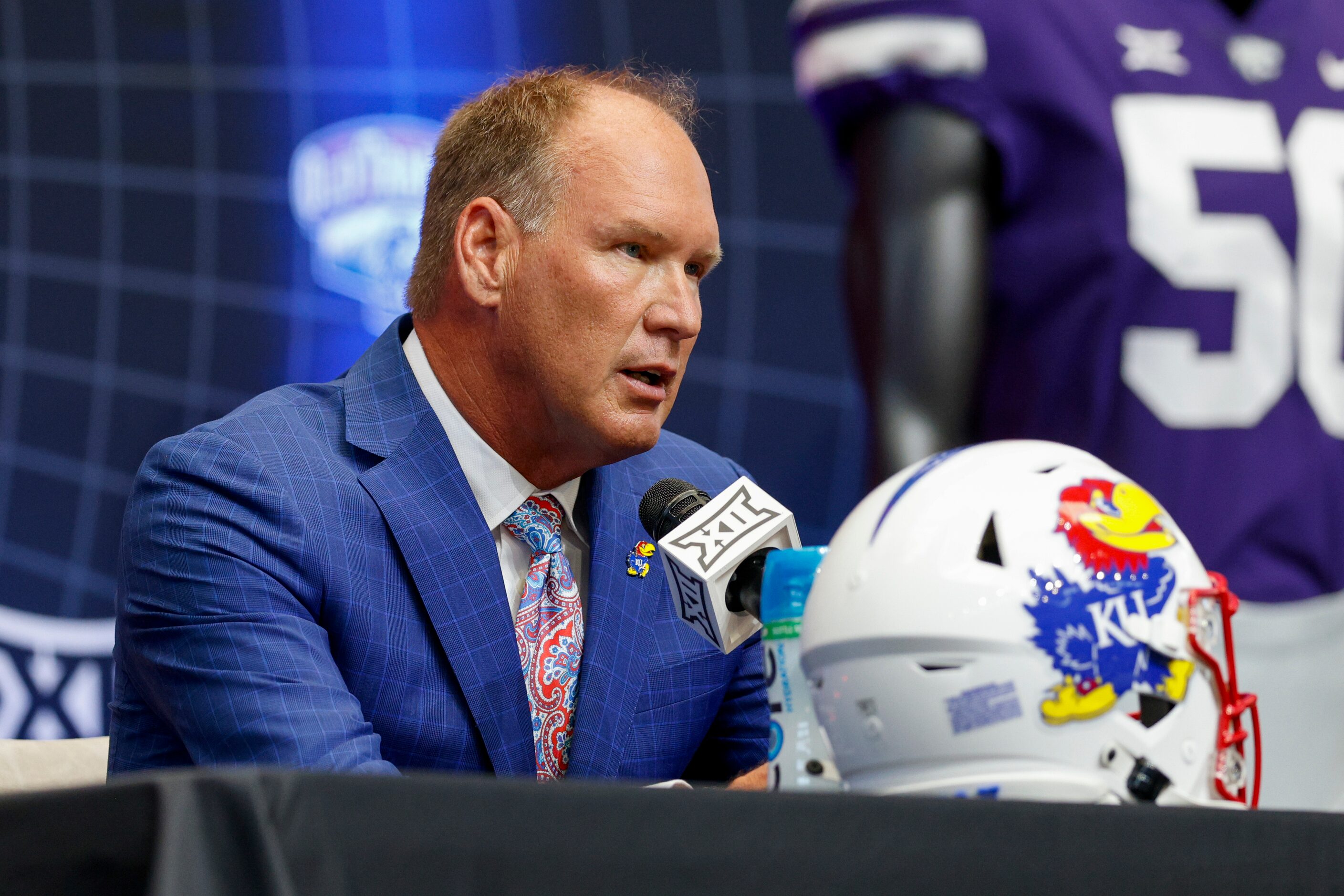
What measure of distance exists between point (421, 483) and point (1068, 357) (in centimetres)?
103

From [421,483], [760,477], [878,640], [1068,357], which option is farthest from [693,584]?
[760,477]

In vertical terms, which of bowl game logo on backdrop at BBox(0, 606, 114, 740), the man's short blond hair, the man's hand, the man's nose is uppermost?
the man's short blond hair

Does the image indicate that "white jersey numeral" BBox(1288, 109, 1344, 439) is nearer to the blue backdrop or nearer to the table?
the blue backdrop

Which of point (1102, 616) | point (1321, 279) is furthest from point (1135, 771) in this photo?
point (1321, 279)

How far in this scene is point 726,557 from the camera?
1.06 m

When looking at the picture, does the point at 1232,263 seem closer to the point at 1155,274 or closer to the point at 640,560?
the point at 1155,274

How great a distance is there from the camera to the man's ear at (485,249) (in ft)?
4.82

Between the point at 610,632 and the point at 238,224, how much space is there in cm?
182

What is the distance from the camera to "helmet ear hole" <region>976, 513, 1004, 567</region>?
96cm

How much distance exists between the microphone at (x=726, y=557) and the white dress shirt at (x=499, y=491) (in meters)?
0.33

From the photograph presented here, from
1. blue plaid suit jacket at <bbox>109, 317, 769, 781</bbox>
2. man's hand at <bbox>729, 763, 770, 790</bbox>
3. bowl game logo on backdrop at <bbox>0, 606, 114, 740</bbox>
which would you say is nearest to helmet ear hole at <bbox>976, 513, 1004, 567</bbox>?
man's hand at <bbox>729, 763, 770, 790</bbox>

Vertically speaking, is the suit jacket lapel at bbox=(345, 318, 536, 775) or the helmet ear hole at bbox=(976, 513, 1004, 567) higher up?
the helmet ear hole at bbox=(976, 513, 1004, 567)

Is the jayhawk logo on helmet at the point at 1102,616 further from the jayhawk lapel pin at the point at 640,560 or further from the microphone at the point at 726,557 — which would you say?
the jayhawk lapel pin at the point at 640,560

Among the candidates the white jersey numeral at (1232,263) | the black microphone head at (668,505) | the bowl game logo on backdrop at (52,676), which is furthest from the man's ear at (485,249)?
the bowl game logo on backdrop at (52,676)
